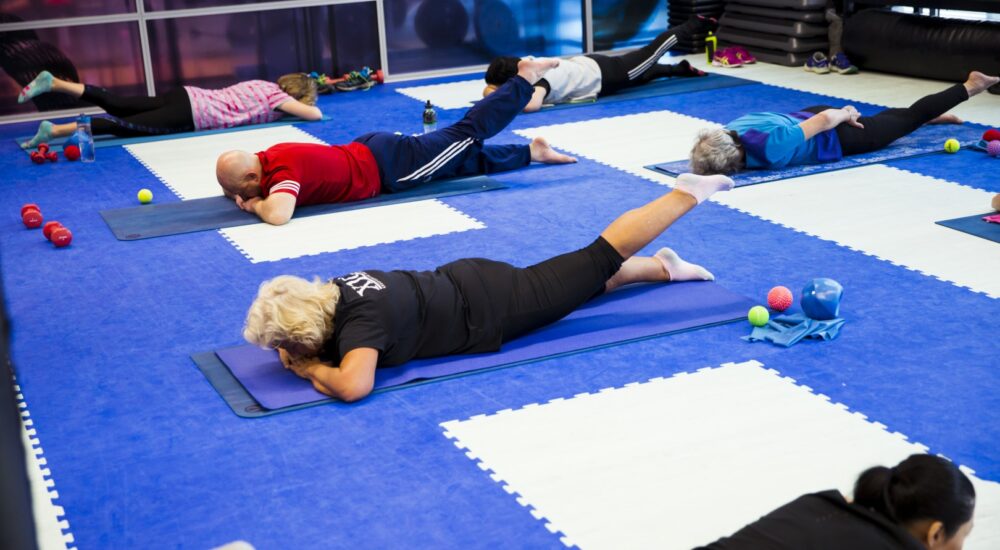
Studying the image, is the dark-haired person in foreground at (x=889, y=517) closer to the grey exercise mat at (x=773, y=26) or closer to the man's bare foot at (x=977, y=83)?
the man's bare foot at (x=977, y=83)

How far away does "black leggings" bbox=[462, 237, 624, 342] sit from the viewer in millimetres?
4121

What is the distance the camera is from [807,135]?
21.4ft

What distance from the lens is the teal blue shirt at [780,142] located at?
6445mm

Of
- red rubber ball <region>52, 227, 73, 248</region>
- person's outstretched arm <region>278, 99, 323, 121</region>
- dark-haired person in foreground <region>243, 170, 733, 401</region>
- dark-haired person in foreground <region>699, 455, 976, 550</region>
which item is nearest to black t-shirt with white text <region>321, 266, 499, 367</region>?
dark-haired person in foreground <region>243, 170, 733, 401</region>

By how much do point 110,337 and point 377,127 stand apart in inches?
163

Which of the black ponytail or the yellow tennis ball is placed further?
the yellow tennis ball

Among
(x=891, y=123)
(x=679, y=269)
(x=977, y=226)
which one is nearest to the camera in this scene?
(x=679, y=269)

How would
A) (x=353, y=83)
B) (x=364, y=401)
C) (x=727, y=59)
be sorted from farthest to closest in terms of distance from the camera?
(x=727, y=59) < (x=353, y=83) < (x=364, y=401)

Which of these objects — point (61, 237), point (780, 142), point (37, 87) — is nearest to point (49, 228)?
point (61, 237)

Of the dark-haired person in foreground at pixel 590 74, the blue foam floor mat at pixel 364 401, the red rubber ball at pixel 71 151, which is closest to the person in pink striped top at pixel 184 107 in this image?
the red rubber ball at pixel 71 151

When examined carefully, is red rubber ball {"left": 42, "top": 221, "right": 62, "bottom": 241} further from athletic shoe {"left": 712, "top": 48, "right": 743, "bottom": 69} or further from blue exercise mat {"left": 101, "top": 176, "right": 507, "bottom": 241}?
athletic shoe {"left": 712, "top": 48, "right": 743, "bottom": 69}

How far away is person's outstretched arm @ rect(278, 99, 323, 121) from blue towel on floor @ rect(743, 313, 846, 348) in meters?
5.21

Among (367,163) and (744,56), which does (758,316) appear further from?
(744,56)

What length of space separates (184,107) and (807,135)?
4.62m
